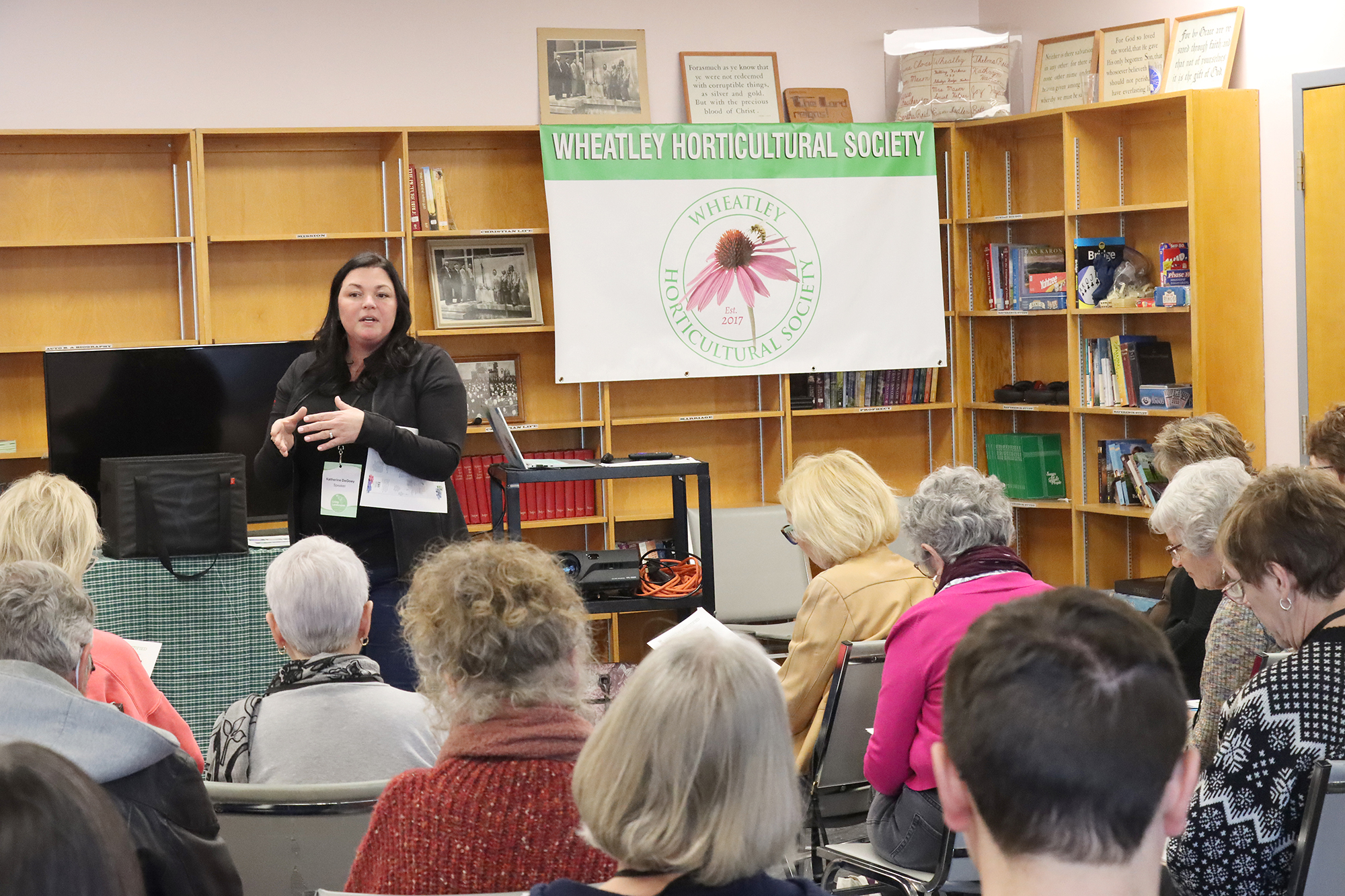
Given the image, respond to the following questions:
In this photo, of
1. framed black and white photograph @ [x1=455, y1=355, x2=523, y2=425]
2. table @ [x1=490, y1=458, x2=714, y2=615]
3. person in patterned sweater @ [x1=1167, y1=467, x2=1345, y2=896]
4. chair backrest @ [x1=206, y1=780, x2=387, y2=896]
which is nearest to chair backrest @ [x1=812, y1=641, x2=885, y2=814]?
person in patterned sweater @ [x1=1167, y1=467, x2=1345, y2=896]

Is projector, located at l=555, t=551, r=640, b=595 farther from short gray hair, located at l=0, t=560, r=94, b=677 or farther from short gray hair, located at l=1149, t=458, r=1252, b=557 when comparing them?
short gray hair, located at l=0, t=560, r=94, b=677

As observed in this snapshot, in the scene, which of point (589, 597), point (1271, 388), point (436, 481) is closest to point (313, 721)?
point (436, 481)

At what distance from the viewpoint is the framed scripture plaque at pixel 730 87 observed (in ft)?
19.8

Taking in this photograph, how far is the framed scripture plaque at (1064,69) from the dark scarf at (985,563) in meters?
3.65

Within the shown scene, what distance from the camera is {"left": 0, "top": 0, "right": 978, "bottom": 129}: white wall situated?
5316 mm

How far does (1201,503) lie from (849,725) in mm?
907

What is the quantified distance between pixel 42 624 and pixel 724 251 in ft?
13.6

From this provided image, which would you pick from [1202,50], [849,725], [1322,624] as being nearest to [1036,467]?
[1202,50]

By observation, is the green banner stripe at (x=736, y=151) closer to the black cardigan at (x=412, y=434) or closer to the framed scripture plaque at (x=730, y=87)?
the framed scripture plaque at (x=730, y=87)

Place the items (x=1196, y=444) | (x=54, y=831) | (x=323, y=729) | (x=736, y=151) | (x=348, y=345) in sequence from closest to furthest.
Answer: (x=54, y=831), (x=323, y=729), (x=348, y=345), (x=1196, y=444), (x=736, y=151)

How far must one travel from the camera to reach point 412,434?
11.0 ft

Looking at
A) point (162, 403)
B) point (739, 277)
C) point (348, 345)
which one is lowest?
point (162, 403)

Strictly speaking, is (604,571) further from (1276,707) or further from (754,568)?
(1276,707)

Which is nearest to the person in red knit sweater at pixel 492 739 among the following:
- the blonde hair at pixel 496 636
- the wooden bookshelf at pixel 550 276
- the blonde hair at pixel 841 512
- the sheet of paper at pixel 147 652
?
the blonde hair at pixel 496 636
